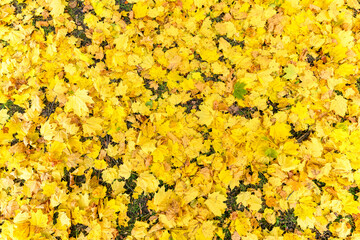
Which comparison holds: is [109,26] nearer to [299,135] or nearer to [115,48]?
[115,48]

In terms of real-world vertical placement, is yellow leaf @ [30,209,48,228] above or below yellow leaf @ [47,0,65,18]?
below

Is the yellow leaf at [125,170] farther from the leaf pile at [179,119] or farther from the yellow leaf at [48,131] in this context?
the yellow leaf at [48,131]

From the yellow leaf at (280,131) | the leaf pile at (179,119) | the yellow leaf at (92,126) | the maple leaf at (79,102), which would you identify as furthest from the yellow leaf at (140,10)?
the yellow leaf at (280,131)

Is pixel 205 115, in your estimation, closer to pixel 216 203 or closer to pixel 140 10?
pixel 216 203

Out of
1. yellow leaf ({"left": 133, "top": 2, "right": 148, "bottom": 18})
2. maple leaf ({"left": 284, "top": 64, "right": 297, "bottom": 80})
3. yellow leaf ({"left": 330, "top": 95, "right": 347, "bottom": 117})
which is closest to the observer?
yellow leaf ({"left": 330, "top": 95, "right": 347, "bottom": 117})

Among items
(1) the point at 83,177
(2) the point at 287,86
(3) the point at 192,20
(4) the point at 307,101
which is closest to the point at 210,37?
(3) the point at 192,20

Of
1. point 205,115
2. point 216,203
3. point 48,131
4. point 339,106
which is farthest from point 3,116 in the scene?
point 339,106

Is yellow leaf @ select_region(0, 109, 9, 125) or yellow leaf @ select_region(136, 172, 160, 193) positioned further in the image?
yellow leaf @ select_region(0, 109, 9, 125)

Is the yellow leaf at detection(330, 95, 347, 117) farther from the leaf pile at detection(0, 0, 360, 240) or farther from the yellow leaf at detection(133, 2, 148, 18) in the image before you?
the yellow leaf at detection(133, 2, 148, 18)

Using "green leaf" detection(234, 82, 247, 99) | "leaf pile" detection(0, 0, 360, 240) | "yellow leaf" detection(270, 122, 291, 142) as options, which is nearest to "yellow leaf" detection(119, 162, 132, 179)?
"leaf pile" detection(0, 0, 360, 240)
